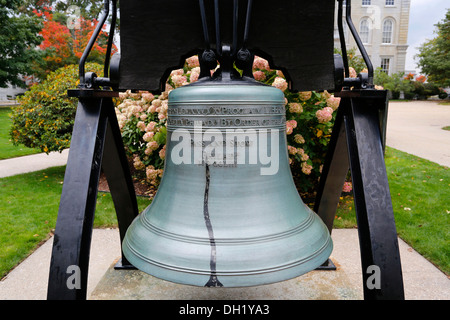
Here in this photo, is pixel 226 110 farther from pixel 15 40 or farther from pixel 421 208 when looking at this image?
pixel 15 40

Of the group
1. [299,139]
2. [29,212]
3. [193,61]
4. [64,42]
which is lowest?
[29,212]

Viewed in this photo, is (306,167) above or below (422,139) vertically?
above

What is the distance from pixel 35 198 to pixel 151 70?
15.1 ft

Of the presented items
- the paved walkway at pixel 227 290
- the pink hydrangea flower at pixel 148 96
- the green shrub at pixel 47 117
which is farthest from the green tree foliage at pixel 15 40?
the paved walkway at pixel 227 290

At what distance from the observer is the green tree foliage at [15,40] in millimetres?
16538

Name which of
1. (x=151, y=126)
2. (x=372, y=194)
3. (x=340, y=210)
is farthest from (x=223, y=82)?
(x=340, y=210)

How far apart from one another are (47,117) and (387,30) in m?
39.2

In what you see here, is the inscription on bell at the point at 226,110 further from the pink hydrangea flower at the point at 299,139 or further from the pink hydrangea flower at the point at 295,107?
the pink hydrangea flower at the point at 299,139

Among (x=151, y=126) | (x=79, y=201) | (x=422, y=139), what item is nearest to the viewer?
(x=79, y=201)

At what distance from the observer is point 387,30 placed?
36812 millimetres

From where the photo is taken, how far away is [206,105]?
4.76 feet

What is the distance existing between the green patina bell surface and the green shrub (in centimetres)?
492

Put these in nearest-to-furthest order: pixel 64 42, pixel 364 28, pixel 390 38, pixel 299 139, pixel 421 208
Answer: pixel 299 139 < pixel 421 208 < pixel 64 42 < pixel 364 28 < pixel 390 38

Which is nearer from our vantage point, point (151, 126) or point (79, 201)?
point (79, 201)
